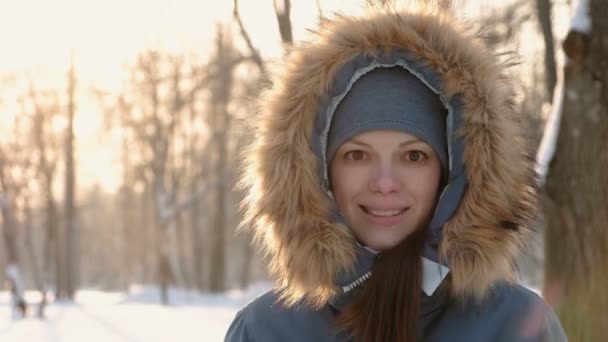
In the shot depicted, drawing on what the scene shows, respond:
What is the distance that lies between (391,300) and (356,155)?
40cm

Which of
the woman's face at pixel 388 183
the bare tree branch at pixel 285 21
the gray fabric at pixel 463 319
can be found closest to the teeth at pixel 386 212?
the woman's face at pixel 388 183

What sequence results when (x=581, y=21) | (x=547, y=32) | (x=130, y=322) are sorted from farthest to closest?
1. (x=130, y=322)
2. (x=547, y=32)
3. (x=581, y=21)

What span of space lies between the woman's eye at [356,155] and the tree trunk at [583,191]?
3202 millimetres

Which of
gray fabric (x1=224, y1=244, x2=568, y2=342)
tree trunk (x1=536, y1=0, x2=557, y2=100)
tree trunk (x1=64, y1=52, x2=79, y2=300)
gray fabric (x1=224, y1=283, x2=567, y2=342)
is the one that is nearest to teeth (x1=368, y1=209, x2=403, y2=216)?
gray fabric (x1=224, y1=244, x2=568, y2=342)

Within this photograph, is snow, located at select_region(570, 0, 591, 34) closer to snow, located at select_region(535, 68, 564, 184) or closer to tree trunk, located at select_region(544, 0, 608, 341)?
tree trunk, located at select_region(544, 0, 608, 341)

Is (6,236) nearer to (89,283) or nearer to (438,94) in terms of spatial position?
(438,94)

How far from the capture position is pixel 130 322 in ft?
56.0

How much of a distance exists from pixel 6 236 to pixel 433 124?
58.6 ft

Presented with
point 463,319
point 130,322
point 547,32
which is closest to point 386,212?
point 463,319

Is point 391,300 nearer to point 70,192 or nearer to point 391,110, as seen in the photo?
point 391,110

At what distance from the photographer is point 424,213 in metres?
2.30

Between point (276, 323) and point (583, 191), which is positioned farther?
point (583, 191)

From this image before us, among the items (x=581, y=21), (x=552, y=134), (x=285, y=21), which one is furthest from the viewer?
(x=285, y=21)

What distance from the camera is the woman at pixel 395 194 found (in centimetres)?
219
